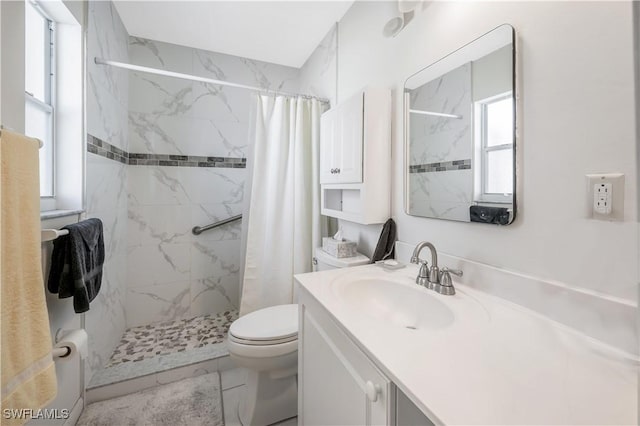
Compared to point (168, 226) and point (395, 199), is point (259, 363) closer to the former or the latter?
point (395, 199)

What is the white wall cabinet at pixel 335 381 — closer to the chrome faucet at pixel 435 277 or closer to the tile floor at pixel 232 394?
the chrome faucet at pixel 435 277

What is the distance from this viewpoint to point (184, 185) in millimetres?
2266

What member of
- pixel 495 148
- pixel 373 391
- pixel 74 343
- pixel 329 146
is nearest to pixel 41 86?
pixel 74 343

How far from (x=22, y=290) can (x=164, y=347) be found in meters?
1.31

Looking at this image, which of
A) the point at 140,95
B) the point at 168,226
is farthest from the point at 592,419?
the point at 140,95

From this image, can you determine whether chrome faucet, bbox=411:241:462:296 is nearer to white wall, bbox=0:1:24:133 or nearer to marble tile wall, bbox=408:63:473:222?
marble tile wall, bbox=408:63:473:222

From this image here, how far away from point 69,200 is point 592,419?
6.50 ft

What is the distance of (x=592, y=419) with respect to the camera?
413 millimetres

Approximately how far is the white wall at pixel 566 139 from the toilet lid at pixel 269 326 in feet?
2.89

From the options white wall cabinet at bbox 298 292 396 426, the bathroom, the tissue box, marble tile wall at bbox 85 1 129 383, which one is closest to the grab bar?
the bathroom

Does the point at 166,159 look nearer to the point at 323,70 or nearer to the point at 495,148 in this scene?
the point at 323,70

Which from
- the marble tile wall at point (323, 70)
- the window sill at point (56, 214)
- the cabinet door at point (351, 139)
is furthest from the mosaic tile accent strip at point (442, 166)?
the window sill at point (56, 214)

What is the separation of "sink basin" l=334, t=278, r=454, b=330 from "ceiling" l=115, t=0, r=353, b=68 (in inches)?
69.7

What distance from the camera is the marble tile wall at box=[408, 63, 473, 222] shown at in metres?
1.01
